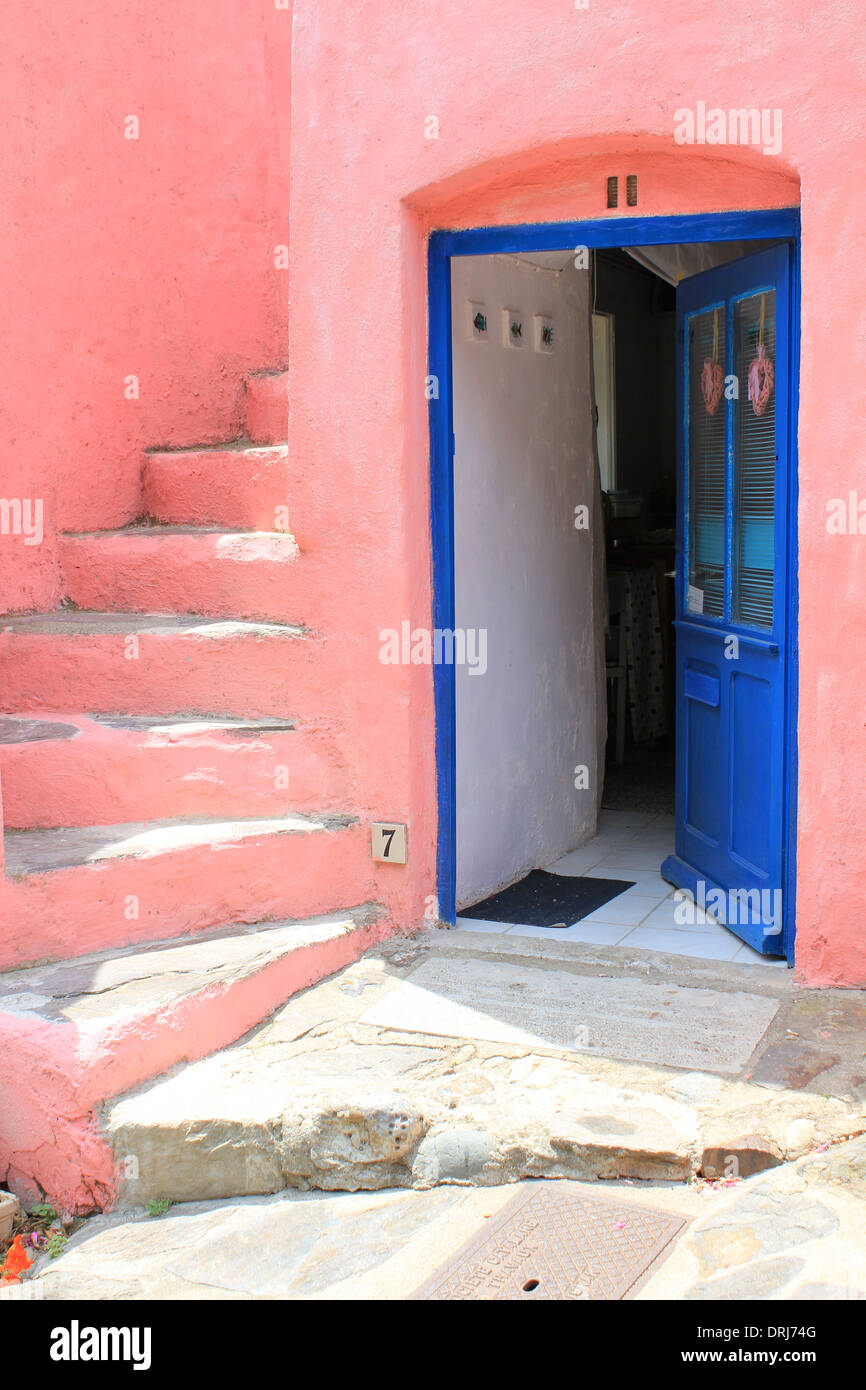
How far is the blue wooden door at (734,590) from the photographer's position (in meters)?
4.62

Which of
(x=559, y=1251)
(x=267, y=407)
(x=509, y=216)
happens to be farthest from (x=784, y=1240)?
(x=267, y=407)

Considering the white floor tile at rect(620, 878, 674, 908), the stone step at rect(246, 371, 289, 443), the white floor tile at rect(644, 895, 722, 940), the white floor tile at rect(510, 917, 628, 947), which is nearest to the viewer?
the white floor tile at rect(510, 917, 628, 947)

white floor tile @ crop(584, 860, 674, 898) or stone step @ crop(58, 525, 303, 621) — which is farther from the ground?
stone step @ crop(58, 525, 303, 621)

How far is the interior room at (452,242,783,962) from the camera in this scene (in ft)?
17.5

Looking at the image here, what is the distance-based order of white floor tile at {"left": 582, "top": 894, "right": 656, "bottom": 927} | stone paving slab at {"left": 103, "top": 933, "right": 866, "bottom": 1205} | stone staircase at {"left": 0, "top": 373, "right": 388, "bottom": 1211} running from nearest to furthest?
stone paving slab at {"left": 103, "top": 933, "right": 866, "bottom": 1205} < stone staircase at {"left": 0, "top": 373, "right": 388, "bottom": 1211} < white floor tile at {"left": 582, "top": 894, "right": 656, "bottom": 927}

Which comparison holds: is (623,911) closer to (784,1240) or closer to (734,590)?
(734,590)

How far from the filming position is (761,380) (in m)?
4.71

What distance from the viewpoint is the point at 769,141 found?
4188 mm

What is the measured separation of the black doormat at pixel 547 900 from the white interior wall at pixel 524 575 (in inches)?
2.9

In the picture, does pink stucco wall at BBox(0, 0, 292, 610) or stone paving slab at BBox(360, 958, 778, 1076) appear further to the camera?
pink stucco wall at BBox(0, 0, 292, 610)

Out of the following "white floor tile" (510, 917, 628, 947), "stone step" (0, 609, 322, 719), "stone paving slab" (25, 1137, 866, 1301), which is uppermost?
"stone step" (0, 609, 322, 719)

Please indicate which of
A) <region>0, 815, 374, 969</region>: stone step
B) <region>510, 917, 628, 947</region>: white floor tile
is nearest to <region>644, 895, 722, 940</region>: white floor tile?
<region>510, 917, 628, 947</region>: white floor tile

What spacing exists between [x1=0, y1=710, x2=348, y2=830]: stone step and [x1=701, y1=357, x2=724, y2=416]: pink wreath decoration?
2.04m

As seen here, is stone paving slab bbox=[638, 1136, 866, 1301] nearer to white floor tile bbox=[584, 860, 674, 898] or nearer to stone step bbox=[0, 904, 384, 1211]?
stone step bbox=[0, 904, 384, 1211]
